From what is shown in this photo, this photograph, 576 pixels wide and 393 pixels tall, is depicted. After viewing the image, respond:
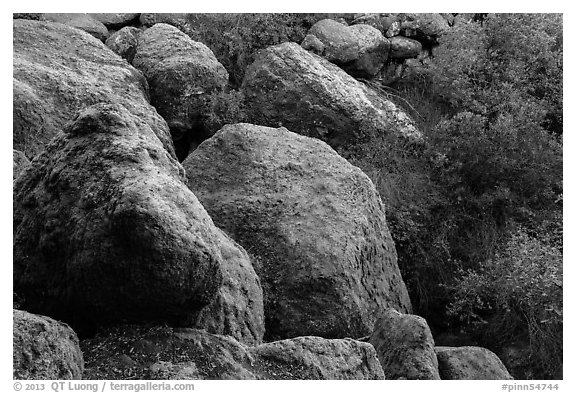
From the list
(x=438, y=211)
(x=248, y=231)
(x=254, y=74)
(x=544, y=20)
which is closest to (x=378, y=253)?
(x=248, y=231)

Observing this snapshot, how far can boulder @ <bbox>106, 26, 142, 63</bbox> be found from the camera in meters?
12.9

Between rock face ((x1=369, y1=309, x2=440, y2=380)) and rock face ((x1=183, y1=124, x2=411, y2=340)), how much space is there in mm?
958

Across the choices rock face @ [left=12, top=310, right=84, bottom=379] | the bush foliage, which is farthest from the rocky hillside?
the bush foliage

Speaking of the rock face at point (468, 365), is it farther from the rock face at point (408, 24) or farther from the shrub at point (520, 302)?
the rock face at point (408, 24)

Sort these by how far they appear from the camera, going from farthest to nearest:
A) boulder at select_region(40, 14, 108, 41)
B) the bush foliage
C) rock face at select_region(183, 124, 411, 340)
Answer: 1. boulder at select_region(40, 14, 108, 41)
2. the bush foliage
3. rock face at select_region(183, 124, 411, 340)

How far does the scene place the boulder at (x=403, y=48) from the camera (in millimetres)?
15609

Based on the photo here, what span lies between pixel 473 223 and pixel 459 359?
4796 mm

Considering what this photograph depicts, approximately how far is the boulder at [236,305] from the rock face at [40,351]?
3.79 ft

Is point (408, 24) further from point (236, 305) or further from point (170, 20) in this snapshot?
point (236, 305)

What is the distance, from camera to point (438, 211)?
12.9m

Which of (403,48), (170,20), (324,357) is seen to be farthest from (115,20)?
(324,357)

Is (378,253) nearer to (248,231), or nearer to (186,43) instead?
(248,231)

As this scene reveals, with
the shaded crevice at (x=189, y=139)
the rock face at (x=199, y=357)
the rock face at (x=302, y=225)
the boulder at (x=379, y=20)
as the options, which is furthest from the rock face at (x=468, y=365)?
the boulder at (x=379, y=20)

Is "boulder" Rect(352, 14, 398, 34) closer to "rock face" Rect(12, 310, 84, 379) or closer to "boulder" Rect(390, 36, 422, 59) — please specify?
"boulder" Rect(390, 36, 422, 59)
